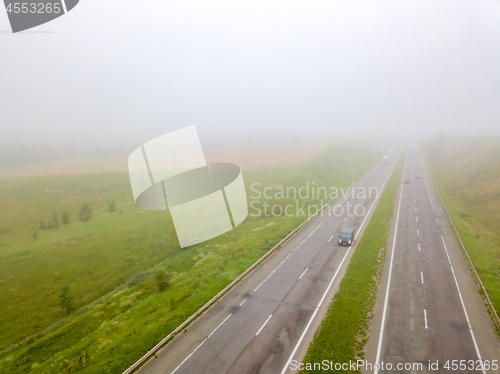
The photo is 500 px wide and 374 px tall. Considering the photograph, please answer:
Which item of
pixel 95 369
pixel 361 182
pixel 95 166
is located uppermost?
pixel 95 166

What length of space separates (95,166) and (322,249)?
8611 centimetres

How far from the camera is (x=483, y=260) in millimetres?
26734

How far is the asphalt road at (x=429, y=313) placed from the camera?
1491cm

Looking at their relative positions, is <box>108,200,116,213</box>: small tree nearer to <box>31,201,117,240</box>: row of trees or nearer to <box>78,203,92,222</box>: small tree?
<box>31,201,117,240</box>: row of trees

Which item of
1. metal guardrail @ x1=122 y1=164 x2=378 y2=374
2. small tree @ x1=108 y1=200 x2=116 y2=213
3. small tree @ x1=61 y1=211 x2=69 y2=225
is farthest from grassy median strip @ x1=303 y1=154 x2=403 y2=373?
small tree @ x1=61 y1=211 x2=69 y2=225

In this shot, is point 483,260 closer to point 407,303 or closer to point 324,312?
point 407,303

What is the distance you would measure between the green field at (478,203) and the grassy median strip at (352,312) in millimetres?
8975

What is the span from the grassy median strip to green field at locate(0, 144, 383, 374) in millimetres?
10039

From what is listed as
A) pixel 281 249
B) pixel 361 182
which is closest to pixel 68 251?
pixel 281 249

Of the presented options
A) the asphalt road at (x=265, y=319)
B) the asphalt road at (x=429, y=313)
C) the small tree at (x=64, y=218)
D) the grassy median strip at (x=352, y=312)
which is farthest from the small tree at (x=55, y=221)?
the asphalt road at (x=429, y=313)

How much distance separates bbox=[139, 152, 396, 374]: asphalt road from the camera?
15.2 meters

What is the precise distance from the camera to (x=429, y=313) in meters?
18.9

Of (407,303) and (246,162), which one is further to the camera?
(246,162)

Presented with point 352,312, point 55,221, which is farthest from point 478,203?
point 55,221
